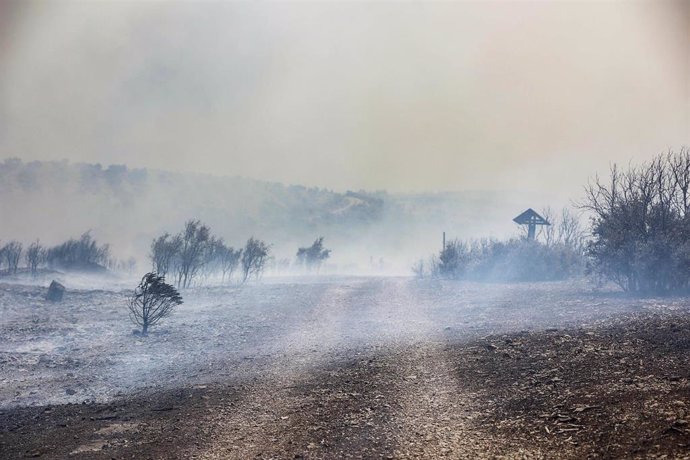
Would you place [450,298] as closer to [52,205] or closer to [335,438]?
[335,438]

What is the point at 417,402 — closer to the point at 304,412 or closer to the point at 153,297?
the point at 304,412

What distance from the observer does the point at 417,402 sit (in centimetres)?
832

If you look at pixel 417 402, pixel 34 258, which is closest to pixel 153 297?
pixel 417 402

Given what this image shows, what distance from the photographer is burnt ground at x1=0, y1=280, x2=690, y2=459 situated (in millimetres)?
6414

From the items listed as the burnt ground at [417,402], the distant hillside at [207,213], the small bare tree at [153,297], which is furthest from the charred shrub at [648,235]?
the distant hillside at [207,213]

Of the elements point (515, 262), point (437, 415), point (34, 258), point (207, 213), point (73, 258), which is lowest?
point (437, 415)

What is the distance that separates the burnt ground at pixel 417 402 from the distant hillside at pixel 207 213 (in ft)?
232

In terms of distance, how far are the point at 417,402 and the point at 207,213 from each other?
9975 centimetres

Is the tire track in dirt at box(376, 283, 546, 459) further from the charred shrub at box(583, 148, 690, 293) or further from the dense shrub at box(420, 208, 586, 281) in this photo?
the dense shrub at box(420, 208, 586, 281)

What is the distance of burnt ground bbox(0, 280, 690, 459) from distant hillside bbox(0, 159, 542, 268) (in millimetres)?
70752

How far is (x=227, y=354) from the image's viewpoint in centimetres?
1383

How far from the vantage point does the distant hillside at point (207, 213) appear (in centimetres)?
8744

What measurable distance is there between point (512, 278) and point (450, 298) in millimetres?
9843

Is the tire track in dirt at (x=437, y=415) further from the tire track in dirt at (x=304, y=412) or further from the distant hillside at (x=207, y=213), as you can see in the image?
the distant hillside at (x=207, y=213)
